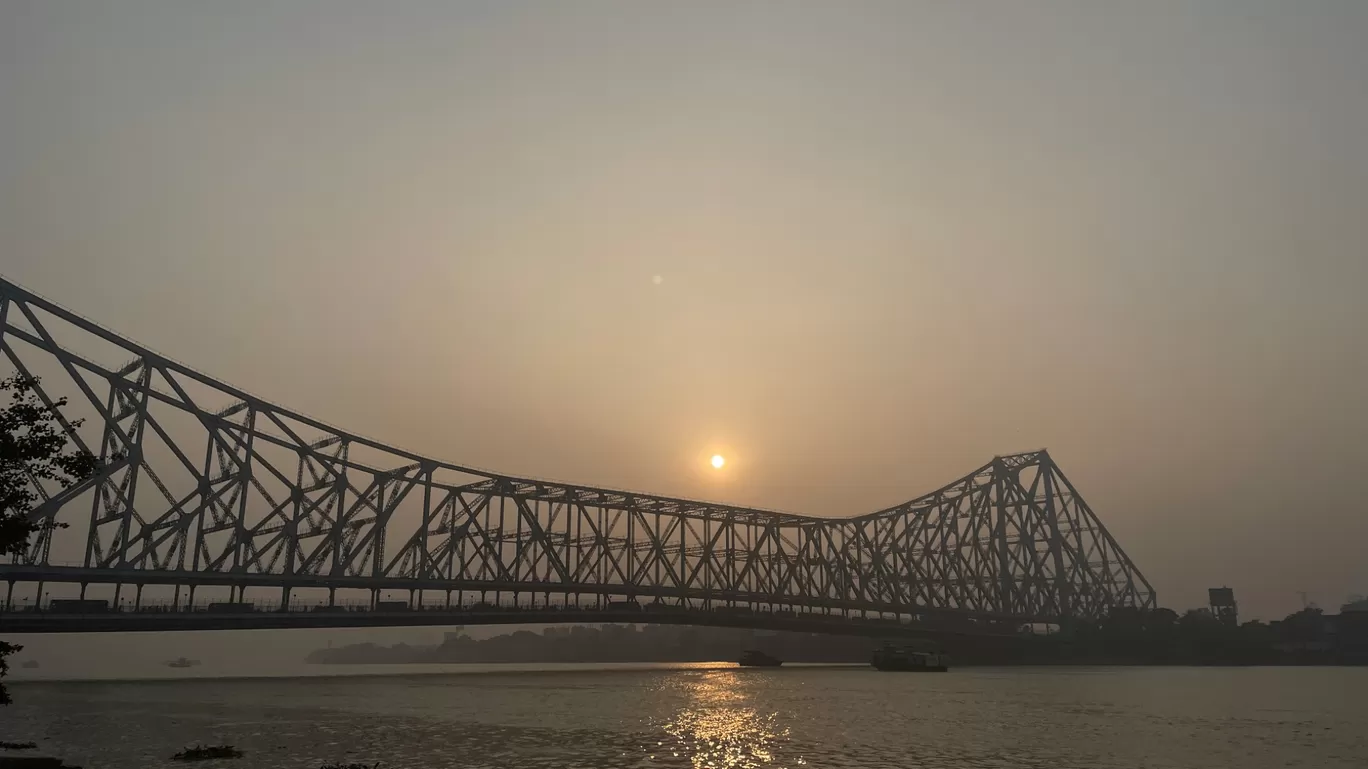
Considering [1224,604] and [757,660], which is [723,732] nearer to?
[757,660]

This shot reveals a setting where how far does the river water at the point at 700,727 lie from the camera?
1405 inches

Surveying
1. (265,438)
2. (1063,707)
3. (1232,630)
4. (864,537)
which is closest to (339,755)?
(1063,707)

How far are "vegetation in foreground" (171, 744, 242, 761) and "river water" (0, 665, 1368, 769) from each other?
614 millimetres

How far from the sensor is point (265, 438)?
86.5 meters

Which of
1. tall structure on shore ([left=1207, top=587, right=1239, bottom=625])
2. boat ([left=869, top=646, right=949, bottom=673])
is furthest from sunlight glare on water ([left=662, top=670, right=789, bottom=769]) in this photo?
tall structure on shore ([left=1207, top=587, right=1239, bottom=625])

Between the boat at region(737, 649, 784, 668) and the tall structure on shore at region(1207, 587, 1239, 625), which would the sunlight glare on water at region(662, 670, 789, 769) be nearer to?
the boat at region(737, 649, 784, 668)

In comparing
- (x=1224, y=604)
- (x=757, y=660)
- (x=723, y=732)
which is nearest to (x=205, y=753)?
(x=723, y=732)

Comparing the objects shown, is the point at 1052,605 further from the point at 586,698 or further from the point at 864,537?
the point at 586,698

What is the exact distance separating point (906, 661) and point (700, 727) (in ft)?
262

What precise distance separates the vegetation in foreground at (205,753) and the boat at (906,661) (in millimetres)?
98457

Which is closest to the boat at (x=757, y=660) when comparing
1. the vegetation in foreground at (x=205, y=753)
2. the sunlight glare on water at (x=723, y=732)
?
the sunlight glare on water at (x=723, y=732)

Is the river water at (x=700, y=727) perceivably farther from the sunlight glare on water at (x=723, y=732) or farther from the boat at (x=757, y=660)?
the boat at (x=757, y=660)

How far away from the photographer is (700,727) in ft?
157

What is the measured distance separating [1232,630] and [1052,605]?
1576 inches
